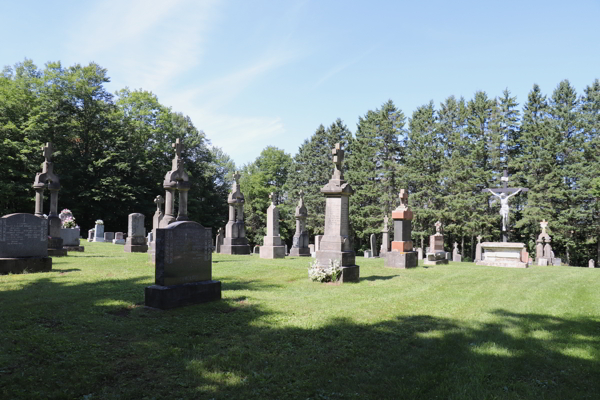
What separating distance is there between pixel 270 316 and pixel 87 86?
133 feet

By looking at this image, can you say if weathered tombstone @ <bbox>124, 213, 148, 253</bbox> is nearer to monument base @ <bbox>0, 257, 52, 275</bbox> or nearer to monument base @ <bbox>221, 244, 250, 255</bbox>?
monument base @ <bbox>221, 244, 250, 255</bbox>

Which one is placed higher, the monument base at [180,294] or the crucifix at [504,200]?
the crucifix at [504,200]

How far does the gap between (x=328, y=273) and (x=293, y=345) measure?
510cm

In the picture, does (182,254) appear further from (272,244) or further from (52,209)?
(52,209)

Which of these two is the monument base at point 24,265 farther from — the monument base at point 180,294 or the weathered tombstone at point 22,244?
the monument base at point 180,294

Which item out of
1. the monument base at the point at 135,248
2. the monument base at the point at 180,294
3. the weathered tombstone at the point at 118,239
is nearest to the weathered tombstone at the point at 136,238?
the monument base at the point at 135,248

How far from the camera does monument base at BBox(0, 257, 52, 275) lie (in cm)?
946

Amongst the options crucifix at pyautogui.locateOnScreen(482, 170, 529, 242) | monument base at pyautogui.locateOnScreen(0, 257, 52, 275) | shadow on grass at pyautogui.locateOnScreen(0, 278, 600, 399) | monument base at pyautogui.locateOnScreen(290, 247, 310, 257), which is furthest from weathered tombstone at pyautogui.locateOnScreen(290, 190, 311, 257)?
crucifix at pyautogui.locateOnScreen(482, 170, 529, 242)

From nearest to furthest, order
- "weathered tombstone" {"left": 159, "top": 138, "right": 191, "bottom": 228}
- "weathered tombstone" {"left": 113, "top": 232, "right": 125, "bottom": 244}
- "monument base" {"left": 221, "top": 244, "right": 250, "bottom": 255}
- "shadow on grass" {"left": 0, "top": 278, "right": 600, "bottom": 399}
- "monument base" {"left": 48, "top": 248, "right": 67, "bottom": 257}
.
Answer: "shadow on grass" {"left": 0, "top": 278, "right": 600, "bottom": 399}
"weathered tombstone" {"left": 159, "top": 138, "right": 191, "bottom": 228}
"monument base" {"left": 48, "top": 248, "right": 67, "bottom": 257}
"monument base" {"left": 221, "top": 244, "right": 250, "bottom": 255}
"weathered tombstone" {"left": 113, "top": 232, "right": 125, "bottom": 244}

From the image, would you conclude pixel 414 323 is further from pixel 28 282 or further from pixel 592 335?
pixel 28 282

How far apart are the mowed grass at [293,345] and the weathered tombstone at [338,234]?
6.03 ft

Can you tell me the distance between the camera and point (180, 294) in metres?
6.53

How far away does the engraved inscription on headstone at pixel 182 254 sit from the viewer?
6.53 metres

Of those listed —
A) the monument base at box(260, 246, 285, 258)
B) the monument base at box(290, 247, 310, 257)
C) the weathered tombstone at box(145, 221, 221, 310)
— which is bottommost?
the monument base at box(290, 247, 310, 257)
